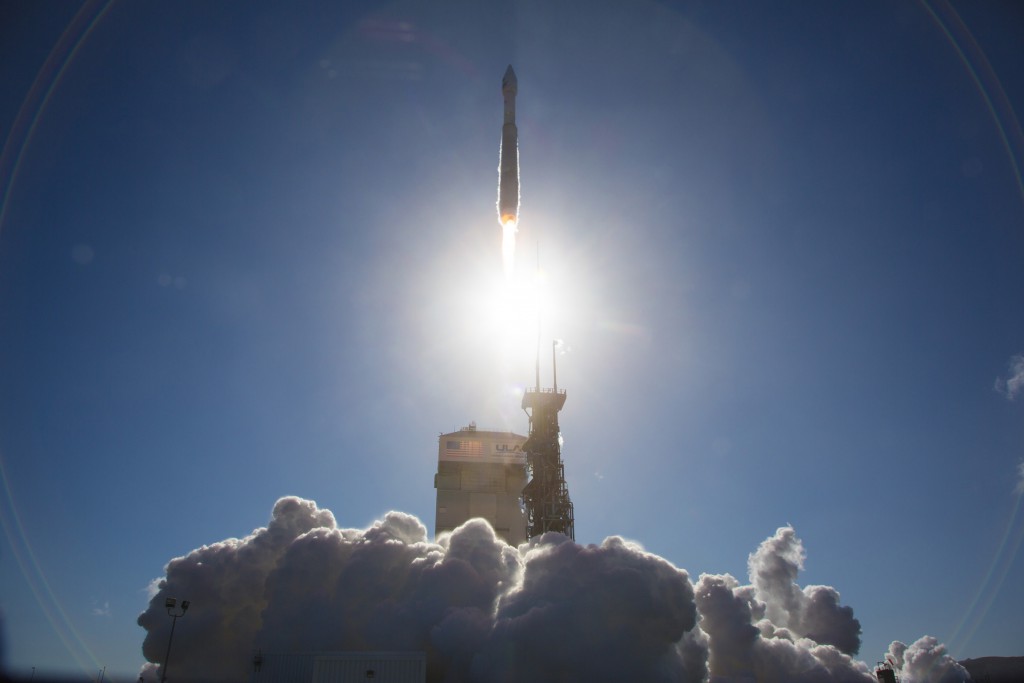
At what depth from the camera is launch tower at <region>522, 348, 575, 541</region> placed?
2788 inches

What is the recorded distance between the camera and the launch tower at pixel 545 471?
70.8m

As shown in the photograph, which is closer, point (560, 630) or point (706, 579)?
point (560, 630)

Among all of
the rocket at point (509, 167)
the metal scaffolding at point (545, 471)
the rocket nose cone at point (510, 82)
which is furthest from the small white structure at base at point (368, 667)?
the rocket nose cone at point (510, 82)

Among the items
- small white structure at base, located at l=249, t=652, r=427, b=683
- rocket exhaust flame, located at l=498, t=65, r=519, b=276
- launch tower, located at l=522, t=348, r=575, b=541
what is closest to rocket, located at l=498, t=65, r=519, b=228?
rocket exhaust flame, located at l=498, t=65, r=519, b=276

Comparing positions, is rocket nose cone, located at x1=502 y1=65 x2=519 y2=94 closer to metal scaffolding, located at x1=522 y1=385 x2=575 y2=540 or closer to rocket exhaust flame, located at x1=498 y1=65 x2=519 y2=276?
rocket exhaust flame, located at x1=498 y1=65 x2=519 y2=276

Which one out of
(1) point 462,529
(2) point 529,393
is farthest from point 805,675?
(2) point 529,393

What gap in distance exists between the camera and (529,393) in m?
74.1

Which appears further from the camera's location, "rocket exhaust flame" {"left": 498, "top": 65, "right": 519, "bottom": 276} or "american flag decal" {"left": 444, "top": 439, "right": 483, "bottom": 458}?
"american flag decal" {"left": 444, "top": 439, "right": 483, "bottom": 458}

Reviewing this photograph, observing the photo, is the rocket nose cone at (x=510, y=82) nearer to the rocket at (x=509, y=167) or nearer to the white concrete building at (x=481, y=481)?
the rocket at (x=509, y=167)

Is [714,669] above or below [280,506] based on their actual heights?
below

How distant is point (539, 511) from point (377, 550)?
20.0 meters

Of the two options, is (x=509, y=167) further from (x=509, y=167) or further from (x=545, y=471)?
(x=545, y=471)

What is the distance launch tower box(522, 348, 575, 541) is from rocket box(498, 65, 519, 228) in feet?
83.1

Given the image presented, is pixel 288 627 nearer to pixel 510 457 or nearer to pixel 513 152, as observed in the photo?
pixel 510 457
